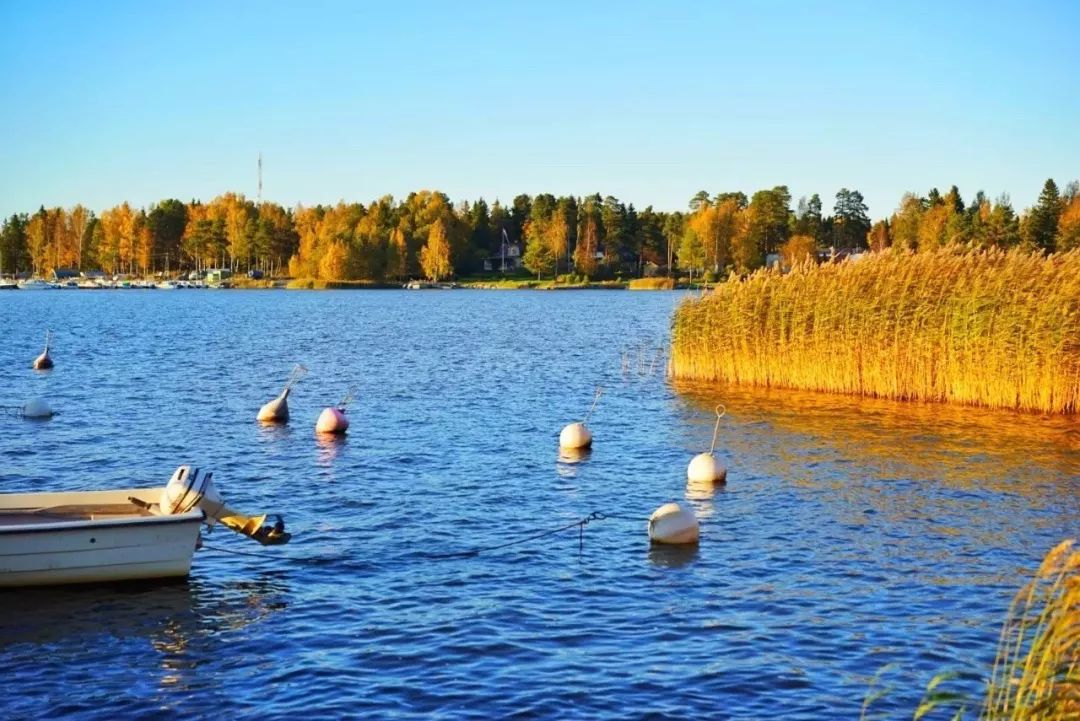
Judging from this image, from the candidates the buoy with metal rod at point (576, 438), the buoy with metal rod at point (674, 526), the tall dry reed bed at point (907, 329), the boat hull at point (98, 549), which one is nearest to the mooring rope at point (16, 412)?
Result: the buoy with metal rod at point (576, 438)

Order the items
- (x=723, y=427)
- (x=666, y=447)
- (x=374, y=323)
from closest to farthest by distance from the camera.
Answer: (x=666, y=447)
(x=723, y=427)
(x=374, y=323)

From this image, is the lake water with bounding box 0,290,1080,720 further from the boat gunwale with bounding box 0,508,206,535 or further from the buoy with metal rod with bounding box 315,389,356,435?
the boat gunwale with bounding box 0,508,206,535

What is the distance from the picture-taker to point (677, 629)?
52.5 feet

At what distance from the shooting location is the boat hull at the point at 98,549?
56.5 ft

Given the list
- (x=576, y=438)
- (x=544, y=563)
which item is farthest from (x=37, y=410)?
(x=544, y=563)

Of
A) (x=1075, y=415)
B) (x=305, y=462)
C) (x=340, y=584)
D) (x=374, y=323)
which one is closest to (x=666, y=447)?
(x=305, y=462)

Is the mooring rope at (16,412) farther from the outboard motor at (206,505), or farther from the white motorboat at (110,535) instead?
the outboard motor at (206,505)

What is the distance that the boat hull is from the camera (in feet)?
56.5

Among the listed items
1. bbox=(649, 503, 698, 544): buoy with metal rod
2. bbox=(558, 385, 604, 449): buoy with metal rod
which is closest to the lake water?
bbox=(649, 503, 698, 544): buoy with metal rod

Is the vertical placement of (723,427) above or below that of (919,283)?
below

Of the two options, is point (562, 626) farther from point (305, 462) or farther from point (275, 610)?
point (305, 462)

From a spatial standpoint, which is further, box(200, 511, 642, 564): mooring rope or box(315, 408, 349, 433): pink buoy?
box(315, 408, 349, 433): pink buoy

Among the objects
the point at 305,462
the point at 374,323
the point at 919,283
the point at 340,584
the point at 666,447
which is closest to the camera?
the point at 340,584

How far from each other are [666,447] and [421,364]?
2921 centimetres
